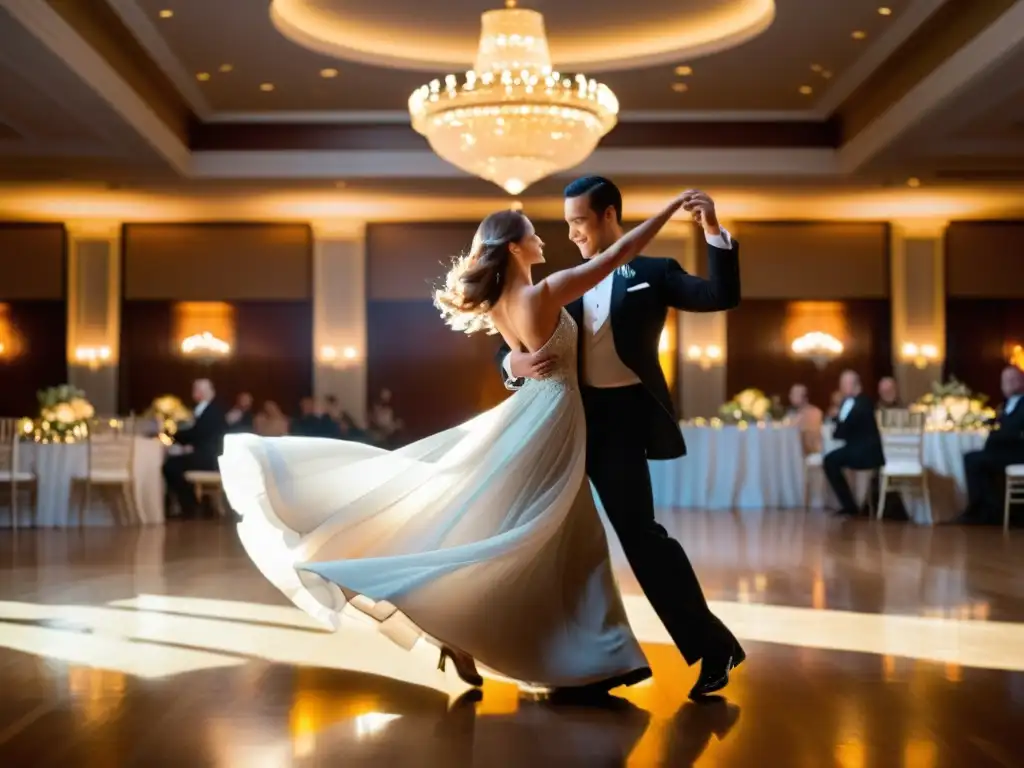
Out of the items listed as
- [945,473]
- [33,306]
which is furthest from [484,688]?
[33,306]

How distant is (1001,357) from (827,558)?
33.8 ft

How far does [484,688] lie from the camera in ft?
12.1

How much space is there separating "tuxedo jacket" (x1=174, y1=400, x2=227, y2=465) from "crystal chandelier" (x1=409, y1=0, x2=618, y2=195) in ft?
12.6

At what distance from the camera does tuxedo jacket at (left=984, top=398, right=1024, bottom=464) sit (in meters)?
10.2

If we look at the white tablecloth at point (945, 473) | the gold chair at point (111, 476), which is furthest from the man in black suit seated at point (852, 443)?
the gold chair at point (111, 476)

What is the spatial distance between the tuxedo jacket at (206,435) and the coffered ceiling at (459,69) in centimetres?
253

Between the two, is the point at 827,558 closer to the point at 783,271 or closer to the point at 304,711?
the point at 304,711

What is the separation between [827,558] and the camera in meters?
7.66

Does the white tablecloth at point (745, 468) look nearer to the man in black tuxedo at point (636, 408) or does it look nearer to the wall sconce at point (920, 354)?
the wall sconce at point (920, 354)

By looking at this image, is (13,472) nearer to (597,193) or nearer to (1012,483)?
(1012,483)

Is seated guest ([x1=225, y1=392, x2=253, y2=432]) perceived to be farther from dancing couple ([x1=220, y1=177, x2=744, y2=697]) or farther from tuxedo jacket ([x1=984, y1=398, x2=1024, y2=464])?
dancing couple ([x1=220, y1=177, x2=744, y2=697])

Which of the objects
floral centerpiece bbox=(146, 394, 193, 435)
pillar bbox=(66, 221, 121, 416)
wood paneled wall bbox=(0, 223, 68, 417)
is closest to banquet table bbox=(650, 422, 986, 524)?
floral centerpiece bbox=(146, 394, 193, 435)

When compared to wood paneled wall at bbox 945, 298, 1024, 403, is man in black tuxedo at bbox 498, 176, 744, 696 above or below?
below

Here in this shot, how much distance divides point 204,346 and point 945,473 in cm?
940
